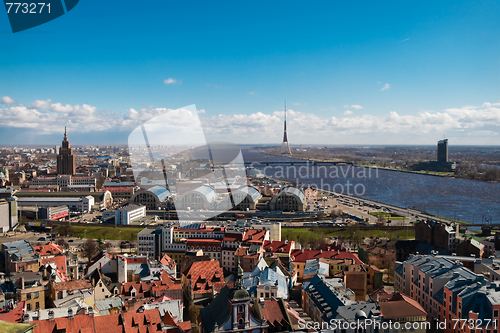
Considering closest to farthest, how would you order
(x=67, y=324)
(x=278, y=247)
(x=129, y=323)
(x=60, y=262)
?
(x=67, y=324)
(x=129, y=323)
(x=60, y=262)
(x=278, y=247)

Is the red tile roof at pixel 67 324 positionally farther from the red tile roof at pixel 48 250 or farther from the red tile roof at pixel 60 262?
the red tile roof at pixel 48 250

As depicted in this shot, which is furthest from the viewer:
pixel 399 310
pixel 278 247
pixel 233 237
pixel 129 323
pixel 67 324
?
pixel 233 237

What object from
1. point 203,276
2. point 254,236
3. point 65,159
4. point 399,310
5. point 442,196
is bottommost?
point 442,196

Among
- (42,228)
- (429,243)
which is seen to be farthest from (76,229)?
(429,243)

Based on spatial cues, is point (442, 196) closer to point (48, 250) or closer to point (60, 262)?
point (48, 250)

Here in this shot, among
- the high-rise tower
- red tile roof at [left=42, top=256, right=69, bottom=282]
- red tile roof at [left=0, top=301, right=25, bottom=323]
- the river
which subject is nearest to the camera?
red tile roof at [left=0, top=301, right=25, bottom=323]

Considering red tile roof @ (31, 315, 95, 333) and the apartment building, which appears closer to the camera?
red tile roof @ (31, 315, 95, 333)

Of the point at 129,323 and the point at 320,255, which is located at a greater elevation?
the point at 129,323

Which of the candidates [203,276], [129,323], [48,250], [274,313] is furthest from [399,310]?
[48,250]

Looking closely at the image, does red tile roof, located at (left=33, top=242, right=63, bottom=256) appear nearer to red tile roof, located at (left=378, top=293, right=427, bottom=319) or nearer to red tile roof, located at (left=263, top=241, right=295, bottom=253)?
red tile roof, located at (left=263, top=241, right=295, bottom=253)

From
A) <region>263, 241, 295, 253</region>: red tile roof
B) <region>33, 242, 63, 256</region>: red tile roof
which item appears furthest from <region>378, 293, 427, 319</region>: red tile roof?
<region>33, 242, 63, 256</region>: red tile roof

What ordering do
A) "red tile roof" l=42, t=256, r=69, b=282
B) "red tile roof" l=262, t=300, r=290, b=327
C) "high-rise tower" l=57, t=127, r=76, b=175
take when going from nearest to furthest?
1. "red tile roof" l=262, t=300, r=290, b=327
2. "red tile roof" l=42, t=256, r=69, b=282
3. "high-rise tower" l=57, t=127, r=76, b=175
